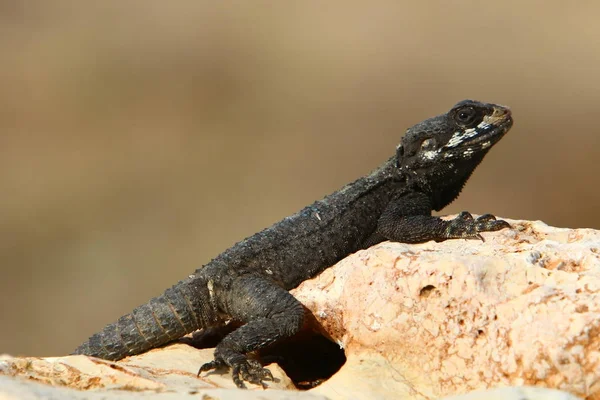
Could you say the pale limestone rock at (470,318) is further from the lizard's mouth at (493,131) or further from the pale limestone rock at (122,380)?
the lizard's mouth at (493,131)

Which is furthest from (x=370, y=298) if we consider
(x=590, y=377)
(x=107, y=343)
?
(x=107, y=343)

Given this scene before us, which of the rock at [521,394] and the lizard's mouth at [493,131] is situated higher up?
the lizard's mouth at [493,131]

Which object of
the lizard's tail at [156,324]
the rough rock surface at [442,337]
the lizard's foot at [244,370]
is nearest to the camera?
the rough rock surface at [442,337]

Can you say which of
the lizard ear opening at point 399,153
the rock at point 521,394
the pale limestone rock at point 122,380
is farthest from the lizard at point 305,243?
the rock at point 521,394

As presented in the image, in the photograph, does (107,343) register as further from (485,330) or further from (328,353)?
(485,330)

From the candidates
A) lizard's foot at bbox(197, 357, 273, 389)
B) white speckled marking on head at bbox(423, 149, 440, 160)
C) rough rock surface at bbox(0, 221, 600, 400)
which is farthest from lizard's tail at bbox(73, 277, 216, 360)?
white speckled marking on head at bbox(423, 149, 440, 160)

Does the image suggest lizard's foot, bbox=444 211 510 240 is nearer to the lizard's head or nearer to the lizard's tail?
the lizard's head
